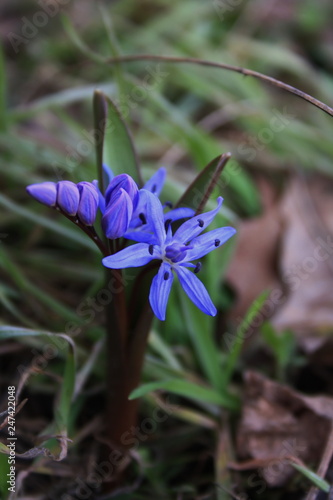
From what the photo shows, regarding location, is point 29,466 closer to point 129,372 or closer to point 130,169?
point 129,372

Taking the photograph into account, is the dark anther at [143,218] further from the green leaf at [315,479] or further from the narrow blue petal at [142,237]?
the green leaf at [315,479]

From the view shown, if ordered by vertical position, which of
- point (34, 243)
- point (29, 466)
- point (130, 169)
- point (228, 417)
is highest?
point (130, 169)

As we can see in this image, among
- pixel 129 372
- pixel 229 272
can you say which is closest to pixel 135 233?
pixel 129 372

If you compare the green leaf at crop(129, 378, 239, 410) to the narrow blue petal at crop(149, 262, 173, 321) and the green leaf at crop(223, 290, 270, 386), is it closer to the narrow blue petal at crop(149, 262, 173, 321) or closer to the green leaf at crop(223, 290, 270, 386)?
the green leaf at crop(223, 290, 270, 386)

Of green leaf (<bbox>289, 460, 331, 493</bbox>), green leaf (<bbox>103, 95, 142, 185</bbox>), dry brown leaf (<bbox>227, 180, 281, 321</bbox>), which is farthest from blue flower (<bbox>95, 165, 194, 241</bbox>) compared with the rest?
dry brown leaf (<bbox>227, 180, 281, 321</bbox>)

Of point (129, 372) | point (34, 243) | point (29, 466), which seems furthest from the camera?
point (34, 243)

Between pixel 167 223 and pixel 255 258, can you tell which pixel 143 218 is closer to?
pixel 167 223

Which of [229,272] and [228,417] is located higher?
[229,272]
